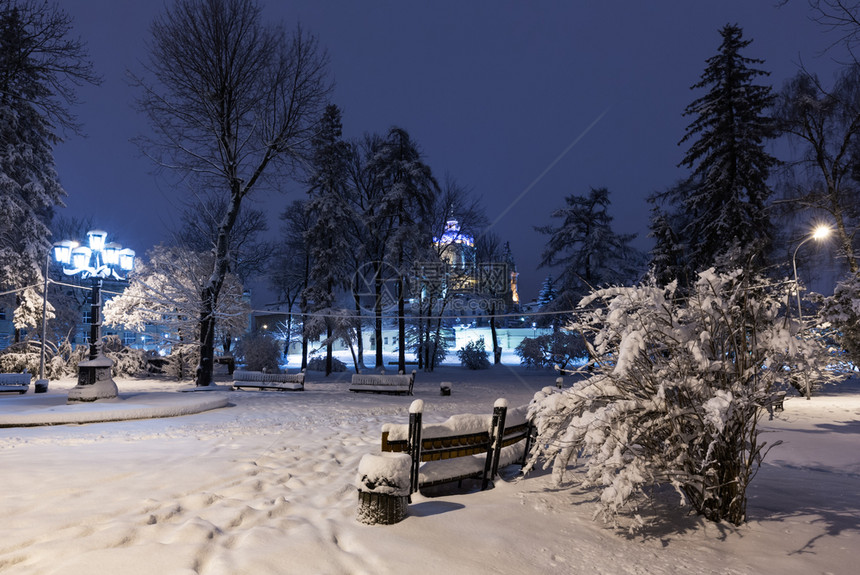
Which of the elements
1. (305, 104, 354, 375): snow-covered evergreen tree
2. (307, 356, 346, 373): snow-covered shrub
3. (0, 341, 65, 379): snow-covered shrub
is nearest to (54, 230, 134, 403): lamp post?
(0, 341, 65, 379): snow-covered shrub

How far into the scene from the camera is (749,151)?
2092cm

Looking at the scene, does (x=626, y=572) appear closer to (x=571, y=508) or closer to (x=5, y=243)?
(x=571, y=508)

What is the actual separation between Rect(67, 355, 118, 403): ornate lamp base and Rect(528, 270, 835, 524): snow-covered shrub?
38.5ft

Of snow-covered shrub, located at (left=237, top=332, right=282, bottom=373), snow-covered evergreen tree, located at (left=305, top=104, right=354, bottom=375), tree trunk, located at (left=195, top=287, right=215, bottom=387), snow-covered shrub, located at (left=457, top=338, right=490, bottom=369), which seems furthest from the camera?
snow-covered shrub, located at (left=457, top=338, right=490, bottom=369)

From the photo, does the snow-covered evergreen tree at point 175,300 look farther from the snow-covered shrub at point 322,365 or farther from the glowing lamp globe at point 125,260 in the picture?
the snow-covered shrub at point 322,365

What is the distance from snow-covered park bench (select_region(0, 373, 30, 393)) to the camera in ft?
51.6

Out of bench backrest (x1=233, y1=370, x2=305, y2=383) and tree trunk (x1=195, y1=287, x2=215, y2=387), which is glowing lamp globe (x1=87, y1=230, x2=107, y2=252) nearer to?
tree trunk (x1=195, y1=287, x2=215, y2=387)

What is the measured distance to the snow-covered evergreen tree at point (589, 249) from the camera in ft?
105

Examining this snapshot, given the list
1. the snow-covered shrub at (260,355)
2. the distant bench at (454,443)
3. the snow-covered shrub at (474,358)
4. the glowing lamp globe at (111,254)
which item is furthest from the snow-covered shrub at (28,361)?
the distant bench at (454,443)

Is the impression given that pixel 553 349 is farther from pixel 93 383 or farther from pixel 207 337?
pixel 93 383

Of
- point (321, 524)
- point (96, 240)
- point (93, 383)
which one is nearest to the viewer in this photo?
point (321, 524)

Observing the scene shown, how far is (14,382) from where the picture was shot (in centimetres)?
1590

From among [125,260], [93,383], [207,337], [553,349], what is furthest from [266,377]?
[553,349]

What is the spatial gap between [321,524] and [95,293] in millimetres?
11421
